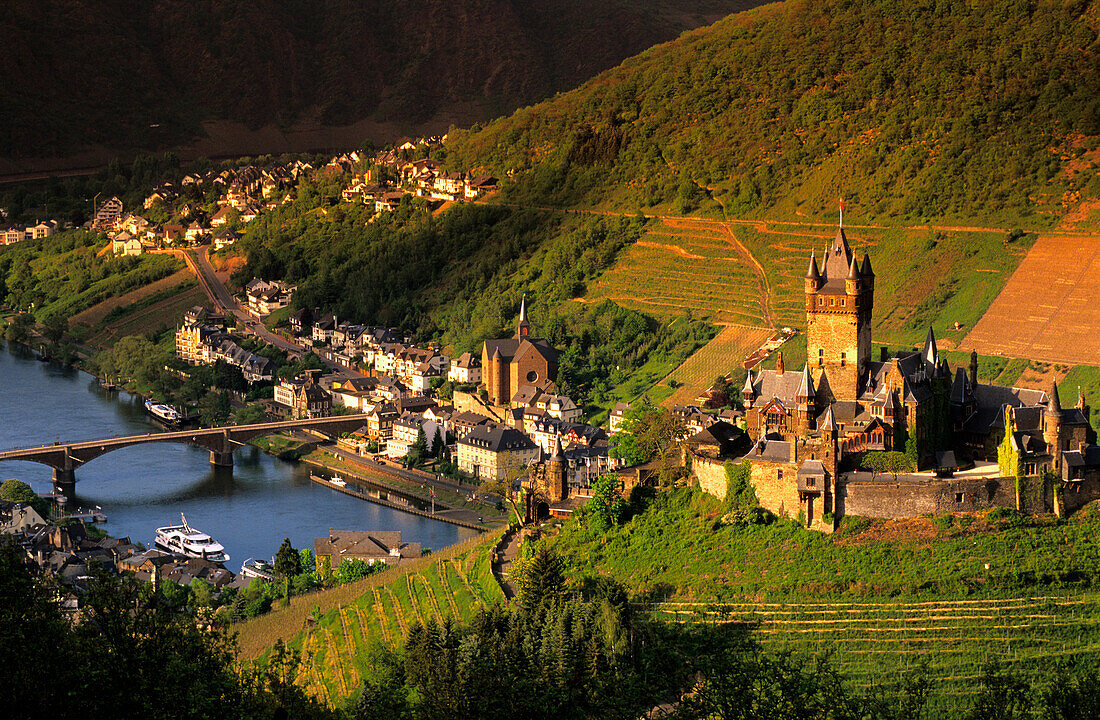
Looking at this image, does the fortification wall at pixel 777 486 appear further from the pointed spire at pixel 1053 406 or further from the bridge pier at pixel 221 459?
the bridge pier at pixel 221 459

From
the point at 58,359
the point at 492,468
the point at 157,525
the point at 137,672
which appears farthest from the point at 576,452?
the point at 58,359

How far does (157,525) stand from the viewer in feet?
232

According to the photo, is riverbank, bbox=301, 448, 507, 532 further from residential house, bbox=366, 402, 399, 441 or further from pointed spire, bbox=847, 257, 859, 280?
pointed spire, bbox=847, 257, 859, 280

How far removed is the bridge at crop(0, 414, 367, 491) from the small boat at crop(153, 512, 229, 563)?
1204 centimetres

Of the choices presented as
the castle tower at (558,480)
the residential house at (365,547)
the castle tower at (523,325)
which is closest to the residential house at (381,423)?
→ the castle tower at (523,325)

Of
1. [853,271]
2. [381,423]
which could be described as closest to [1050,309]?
[853,271]

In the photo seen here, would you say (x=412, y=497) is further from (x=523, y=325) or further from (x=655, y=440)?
(x=655, y=440)

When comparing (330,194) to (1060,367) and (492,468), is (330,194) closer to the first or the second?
(492,468)

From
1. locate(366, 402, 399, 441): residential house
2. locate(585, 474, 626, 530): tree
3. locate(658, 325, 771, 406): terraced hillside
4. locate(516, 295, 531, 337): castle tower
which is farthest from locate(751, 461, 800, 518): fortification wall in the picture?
locate(516, 295, 531, 337): castle tower

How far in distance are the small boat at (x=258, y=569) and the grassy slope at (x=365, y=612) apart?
551cm

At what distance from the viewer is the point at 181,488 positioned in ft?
255

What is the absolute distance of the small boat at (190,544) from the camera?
65.4 m

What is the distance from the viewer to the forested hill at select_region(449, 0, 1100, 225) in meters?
86.8

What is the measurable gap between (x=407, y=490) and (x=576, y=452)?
8.78 metres
